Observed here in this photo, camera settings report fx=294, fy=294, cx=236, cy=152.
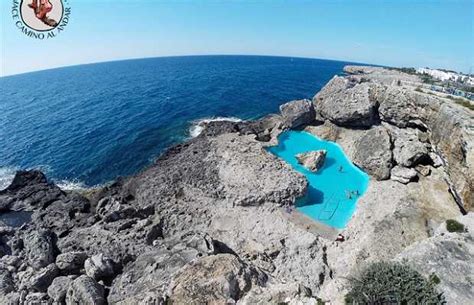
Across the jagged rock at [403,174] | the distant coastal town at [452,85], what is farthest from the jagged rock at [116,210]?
the distant coastal town at [452,85]

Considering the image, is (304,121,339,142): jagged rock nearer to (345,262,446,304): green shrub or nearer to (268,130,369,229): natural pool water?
(268,130,369,229): natural pool water

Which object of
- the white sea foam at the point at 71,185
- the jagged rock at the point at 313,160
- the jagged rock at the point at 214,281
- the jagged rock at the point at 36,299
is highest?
the jagged rock at the point at 214,281

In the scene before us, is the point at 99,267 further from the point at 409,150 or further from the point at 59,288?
the point at 409,150

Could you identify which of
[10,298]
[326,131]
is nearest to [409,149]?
[326,131]

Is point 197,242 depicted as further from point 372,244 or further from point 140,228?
point 372,244

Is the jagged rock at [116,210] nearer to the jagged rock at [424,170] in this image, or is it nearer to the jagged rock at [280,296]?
the jagged rock at [280,296]
